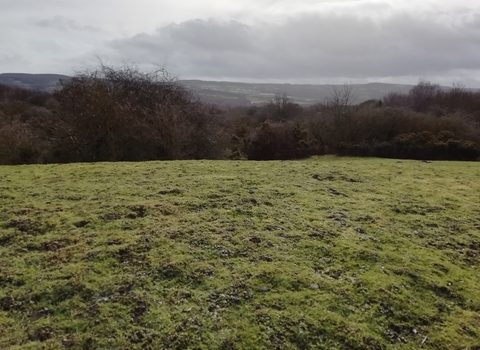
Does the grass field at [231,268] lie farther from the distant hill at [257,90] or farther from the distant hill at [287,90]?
the distant hill at [287,90]

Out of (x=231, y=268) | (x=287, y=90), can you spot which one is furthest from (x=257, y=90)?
(x=231, y=268)

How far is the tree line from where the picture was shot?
627 inches

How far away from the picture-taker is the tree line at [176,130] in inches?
627

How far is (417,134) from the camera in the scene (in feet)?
72.5

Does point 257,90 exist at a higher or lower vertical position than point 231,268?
higher

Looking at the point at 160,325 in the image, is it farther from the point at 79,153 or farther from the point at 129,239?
the point at 79,153

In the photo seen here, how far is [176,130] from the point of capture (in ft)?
55.4

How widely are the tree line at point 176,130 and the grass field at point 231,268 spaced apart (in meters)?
8.26

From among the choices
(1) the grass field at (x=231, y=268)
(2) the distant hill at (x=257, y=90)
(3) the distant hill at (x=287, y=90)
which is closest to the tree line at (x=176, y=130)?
(1) the grass field at (x=231, y=268)

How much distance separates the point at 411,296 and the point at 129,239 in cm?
370

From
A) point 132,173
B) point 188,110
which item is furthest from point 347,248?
point 188,110

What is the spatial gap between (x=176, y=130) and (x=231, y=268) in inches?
515

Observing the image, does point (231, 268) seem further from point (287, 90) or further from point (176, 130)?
point (287, 90)

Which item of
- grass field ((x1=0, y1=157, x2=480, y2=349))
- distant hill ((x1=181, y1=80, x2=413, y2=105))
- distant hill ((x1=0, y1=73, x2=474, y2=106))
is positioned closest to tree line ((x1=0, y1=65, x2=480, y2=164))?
grass field ((x1=0, y1=157, x2=480, y2=349))
